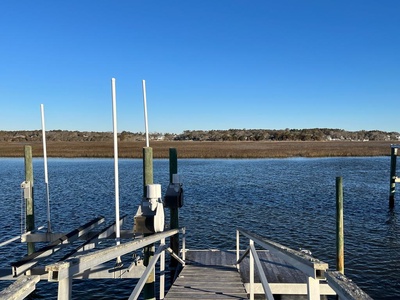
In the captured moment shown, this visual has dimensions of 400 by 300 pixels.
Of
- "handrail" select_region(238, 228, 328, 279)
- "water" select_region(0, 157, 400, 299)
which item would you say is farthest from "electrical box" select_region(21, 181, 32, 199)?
"handrail" select_region(238, 228, 328, 279)

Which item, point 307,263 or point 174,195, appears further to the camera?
point 174,195

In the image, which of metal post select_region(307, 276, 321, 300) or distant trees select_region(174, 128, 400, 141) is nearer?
metal post select_region(307, 276, 321, 300)

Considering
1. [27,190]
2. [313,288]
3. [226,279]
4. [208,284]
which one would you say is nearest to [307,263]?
[313,288]

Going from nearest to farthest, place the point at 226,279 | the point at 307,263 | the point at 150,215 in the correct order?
the point at 307,263 → the point at 150,215 → the point at 226,279

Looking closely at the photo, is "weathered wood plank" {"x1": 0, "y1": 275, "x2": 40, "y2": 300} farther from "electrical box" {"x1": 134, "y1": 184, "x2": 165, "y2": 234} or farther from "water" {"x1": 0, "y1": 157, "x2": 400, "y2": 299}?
"water" {"x1": 0, "y1": 157, "x2": 400, "y2": 299}

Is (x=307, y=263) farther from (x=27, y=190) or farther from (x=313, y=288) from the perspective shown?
(x=27, y=190)

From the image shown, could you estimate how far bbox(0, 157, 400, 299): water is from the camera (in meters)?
11.5

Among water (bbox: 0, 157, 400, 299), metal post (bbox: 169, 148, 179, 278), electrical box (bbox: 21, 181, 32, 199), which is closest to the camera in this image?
metal post (bbox: 169, 148, 179, 278)

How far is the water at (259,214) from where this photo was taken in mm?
11484

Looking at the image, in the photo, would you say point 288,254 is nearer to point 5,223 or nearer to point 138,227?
point 138,227

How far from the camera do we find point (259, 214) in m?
19.0

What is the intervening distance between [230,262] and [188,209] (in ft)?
36.2

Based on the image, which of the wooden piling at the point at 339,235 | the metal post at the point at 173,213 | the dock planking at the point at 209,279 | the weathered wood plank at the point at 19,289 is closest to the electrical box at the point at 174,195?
the metal post at the point at 173,213

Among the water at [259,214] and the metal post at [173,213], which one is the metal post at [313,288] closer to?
the metal post at [173,213]
